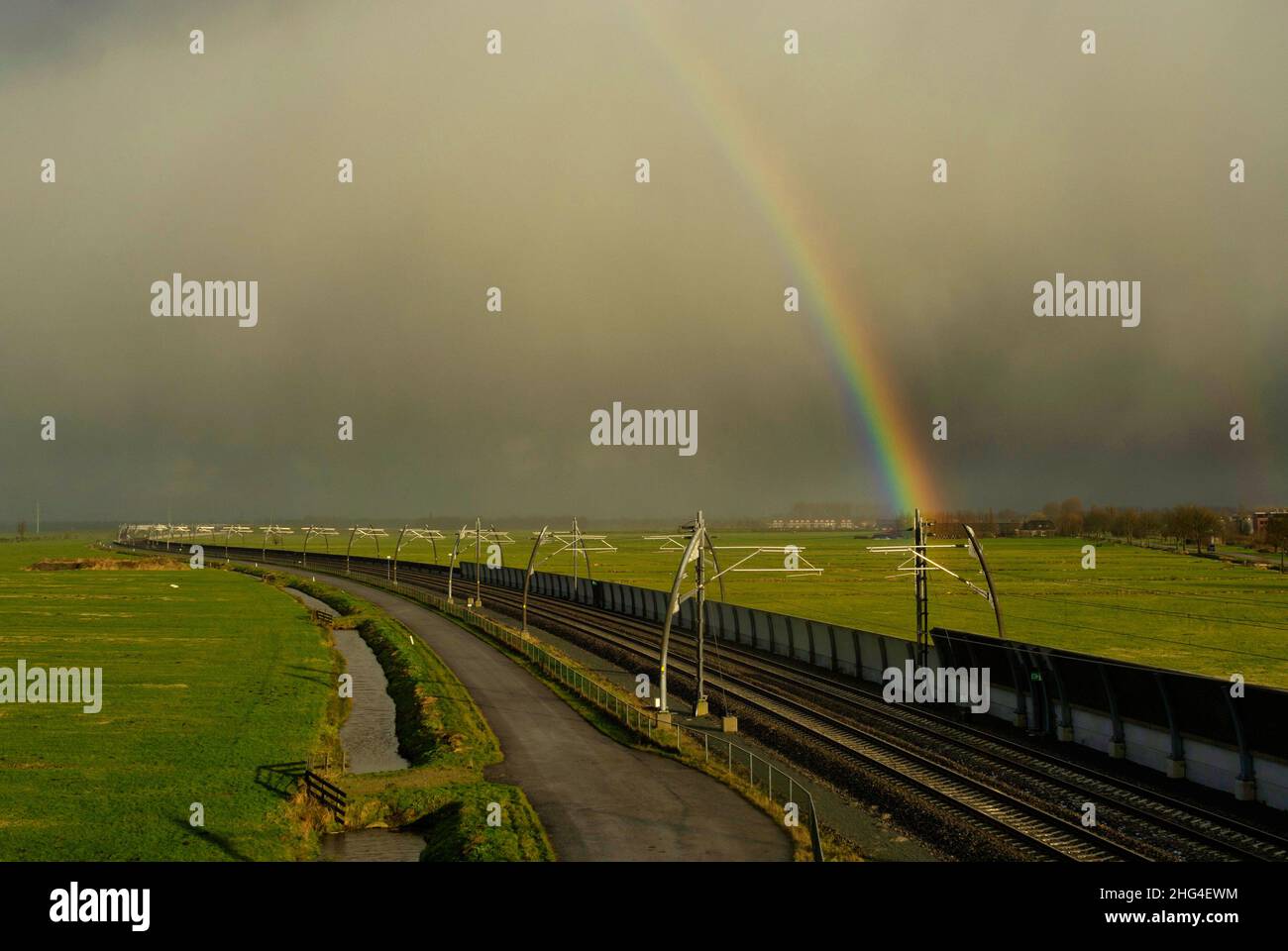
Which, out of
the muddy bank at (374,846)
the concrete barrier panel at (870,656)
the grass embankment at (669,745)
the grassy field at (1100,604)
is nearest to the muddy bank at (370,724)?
the muddy bank at (374,846)

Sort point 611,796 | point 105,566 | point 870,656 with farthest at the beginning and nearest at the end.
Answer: point 105,566, point 870,656, point 611,796

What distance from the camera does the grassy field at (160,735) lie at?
25.1 meters

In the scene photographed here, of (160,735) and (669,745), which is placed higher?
(669,745)

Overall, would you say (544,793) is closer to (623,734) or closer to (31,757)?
(623,734)

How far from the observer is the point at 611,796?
91.2 ft

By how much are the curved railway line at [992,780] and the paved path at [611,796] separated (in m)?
5.74

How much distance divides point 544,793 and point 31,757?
19.6m

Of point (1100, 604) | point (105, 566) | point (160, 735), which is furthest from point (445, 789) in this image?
point (105, 566)

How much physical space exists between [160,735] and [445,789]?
50.4 ft

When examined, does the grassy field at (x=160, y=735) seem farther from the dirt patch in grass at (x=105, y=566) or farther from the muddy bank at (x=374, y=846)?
the dirt patch in grass at (x=105, y=566)

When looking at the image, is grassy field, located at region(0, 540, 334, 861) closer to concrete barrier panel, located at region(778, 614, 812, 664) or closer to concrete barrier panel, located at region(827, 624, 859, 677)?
concrete barrier panel, located at region(827, 624, 859, 677)

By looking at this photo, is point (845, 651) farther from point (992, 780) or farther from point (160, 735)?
point (160, 735)

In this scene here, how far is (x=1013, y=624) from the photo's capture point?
7431 centimetres
